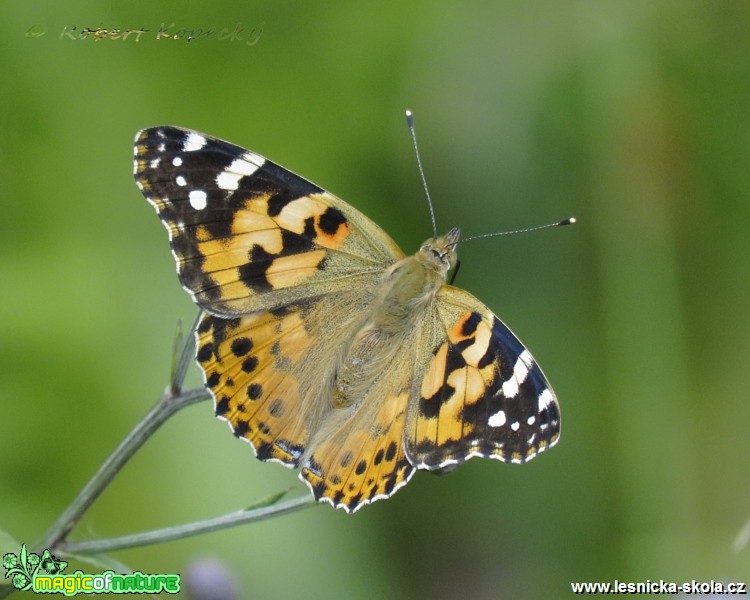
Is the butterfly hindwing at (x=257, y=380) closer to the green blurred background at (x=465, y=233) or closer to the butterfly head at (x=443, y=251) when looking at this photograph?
the butterfly head at (x=443, y=251)

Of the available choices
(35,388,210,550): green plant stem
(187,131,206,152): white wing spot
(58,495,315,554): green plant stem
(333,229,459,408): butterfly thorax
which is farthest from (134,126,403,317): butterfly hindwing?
(58,495,315,554): green plant stem

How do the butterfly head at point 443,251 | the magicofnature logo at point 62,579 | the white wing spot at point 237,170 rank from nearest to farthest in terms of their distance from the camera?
1. the magicofnature logo at point 62,579
2. the white wing spot at point 237,170
3. the butterfly head at point 443,251

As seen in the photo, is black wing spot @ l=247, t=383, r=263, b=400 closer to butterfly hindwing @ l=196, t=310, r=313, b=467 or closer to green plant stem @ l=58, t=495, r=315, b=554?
butterfly hindwing @ l=196, t=310, r=313, b=467

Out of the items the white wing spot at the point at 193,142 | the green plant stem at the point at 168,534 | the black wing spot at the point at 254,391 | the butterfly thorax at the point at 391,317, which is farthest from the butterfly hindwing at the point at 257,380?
the white wing spot at the point at 193,142

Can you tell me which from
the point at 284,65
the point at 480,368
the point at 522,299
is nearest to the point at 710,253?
the point at 522,299

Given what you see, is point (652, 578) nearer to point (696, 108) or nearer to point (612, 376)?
point (612, 376)

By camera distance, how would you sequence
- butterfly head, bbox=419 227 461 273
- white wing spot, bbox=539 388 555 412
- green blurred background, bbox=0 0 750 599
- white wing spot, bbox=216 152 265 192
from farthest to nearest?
green blurred background, bbox=0 0 750 599, butterfly head, bbox=419 227 461 273, white wing spot, bbox=216 152 265 192, white wing spot, bbox=539 388 555 412
